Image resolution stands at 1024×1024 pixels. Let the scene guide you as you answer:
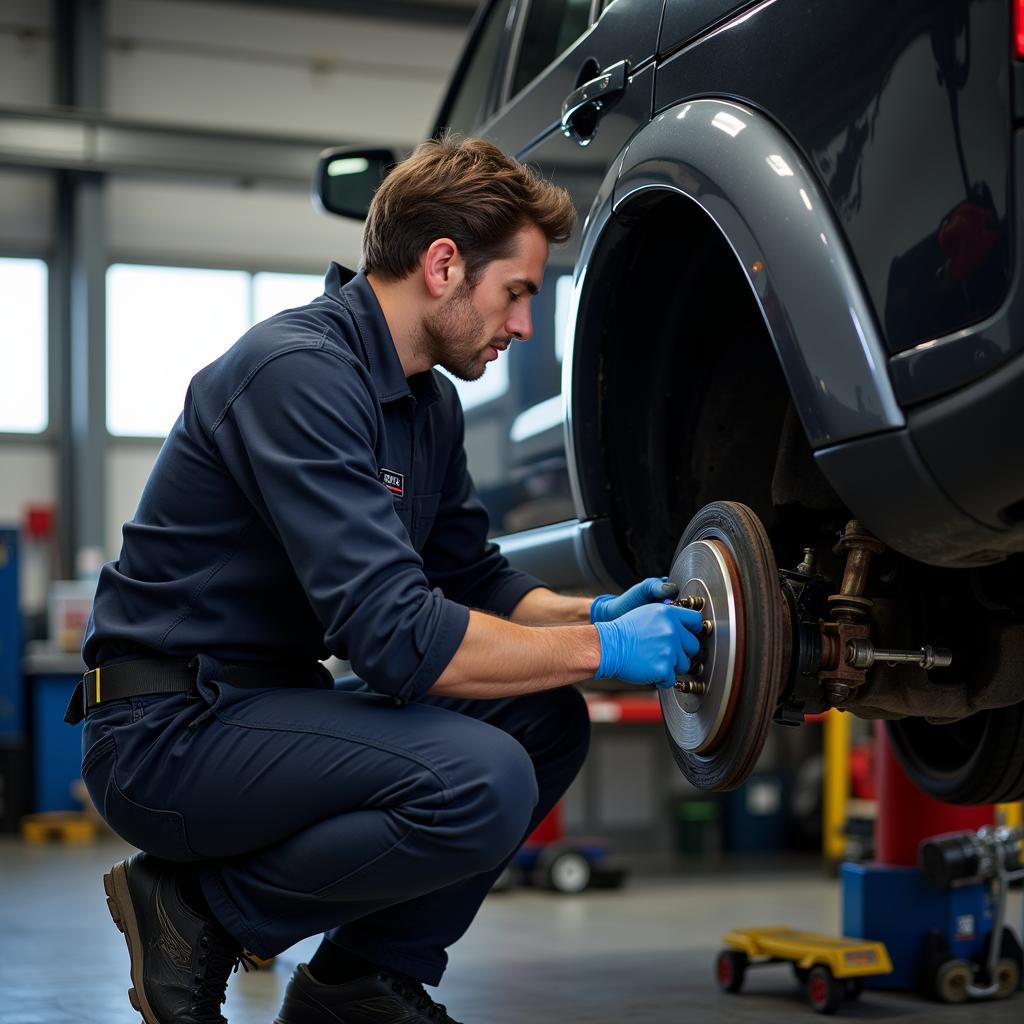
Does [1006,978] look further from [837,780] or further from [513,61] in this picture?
[837,780]

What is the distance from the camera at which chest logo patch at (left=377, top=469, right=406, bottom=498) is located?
1785 millimetres

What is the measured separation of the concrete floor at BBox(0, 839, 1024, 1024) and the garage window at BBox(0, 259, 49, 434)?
384cm

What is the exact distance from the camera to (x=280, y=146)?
25.6 ft

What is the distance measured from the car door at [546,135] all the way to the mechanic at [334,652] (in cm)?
14

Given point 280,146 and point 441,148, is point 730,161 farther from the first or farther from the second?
point 280,146

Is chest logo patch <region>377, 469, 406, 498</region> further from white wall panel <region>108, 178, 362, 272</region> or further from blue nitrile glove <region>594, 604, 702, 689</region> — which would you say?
white wall panel <region>108, 178, 362, 272</region>

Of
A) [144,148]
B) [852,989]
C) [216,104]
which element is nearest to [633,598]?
[852,989]

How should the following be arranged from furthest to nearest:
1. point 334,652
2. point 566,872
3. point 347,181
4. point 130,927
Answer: point 566,872, point 347,181, point 130,927, point 334,652

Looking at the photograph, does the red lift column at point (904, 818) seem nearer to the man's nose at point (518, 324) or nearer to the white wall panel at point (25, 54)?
the man's nose at point (518, 324)

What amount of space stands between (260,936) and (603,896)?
282 centimetres

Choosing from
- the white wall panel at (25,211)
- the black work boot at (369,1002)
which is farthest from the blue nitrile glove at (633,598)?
the white wall panel at (25,211)

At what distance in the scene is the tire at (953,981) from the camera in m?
2.57

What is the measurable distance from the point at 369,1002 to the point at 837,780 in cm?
391

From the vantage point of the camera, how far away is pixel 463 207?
1.77 meters
